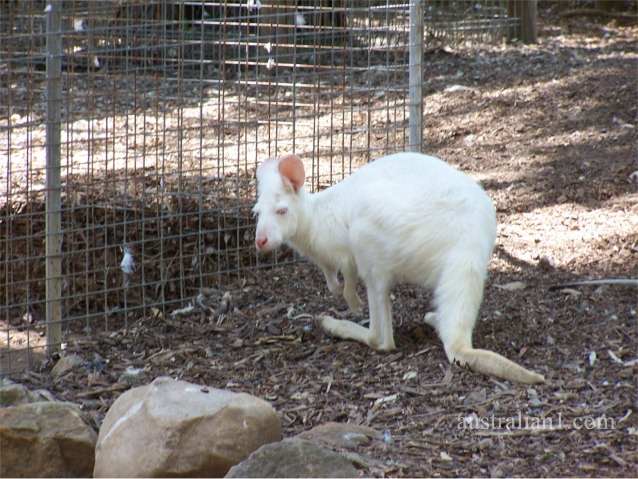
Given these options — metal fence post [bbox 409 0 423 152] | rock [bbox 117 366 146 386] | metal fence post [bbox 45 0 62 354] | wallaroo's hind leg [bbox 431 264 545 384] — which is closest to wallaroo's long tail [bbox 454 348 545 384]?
wallaroo's hind leg [bbox 431 264 545 384]

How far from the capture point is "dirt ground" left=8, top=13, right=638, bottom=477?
3785mm

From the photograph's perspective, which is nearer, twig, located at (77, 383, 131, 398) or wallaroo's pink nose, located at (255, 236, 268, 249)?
twig, located at (77, 383, 131, 398)

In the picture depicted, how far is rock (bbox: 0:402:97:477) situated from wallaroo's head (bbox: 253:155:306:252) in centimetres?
125

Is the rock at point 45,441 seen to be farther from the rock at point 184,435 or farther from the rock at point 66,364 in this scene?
the rock at point 66,364

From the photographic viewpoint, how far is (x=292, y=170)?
16.4ft

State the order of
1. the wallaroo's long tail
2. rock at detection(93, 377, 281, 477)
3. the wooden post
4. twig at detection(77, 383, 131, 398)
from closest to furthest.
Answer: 1. rock at detection(93, 377, 281, 477)
2. the wallaroo's long tail
3. twig at detection(77, 383, 131, 398)
4. the wooden post

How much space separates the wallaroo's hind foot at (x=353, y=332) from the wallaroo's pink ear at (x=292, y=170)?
677 millimetres

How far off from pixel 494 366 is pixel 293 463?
1.27 metres

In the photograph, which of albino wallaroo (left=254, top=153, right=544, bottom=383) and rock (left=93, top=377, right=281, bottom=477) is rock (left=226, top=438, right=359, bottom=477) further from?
albino wallaroo (left=254, top=153, right=544, bottom=383)

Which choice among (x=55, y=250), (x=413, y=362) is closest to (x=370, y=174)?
(x=413, y=362)

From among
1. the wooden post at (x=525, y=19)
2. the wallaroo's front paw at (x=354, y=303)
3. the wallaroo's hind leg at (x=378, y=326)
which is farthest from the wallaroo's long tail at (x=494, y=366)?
the wooden post at (x=525, y=19)

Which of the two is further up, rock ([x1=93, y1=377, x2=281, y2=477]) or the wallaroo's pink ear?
the wallaroo's pink ear

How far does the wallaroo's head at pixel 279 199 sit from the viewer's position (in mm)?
4957

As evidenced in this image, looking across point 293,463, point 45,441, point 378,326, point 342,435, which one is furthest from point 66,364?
point 293,463
